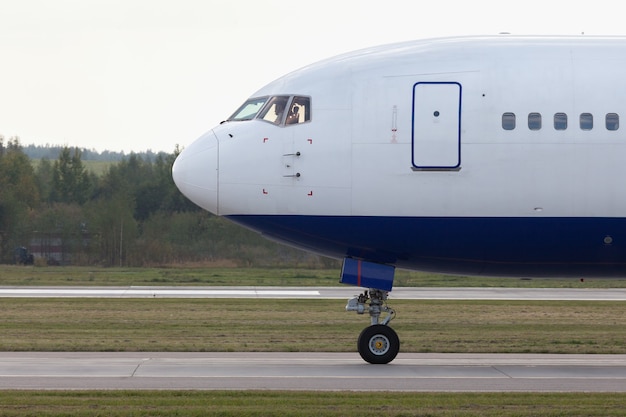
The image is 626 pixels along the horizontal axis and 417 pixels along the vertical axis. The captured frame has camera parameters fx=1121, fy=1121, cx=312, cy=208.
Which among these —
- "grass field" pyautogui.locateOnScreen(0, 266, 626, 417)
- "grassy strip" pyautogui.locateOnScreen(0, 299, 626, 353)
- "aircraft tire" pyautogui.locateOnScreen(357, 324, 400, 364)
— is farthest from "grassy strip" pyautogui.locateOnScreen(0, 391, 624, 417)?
"grassy strip" pyautogui.locateOnScreen(0, 299, 626, 353)

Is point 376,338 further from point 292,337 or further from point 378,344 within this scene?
point 292,337

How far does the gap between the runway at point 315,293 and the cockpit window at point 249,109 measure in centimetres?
2015

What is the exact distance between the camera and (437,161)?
19750mm

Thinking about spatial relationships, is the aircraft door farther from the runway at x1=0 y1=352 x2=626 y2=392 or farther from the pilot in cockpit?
the runway at x1=0 y1=352 x2=626 y2=392

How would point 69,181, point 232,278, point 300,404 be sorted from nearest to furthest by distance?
point 300,404 < point 232,278 < point 69,181

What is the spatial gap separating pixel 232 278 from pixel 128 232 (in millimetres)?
18740

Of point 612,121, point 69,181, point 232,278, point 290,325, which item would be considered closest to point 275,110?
point 612,121

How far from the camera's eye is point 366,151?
1986 centimetres

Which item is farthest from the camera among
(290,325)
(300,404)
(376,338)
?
(290,325)

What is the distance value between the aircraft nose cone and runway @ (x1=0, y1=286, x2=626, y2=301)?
68.0 ft

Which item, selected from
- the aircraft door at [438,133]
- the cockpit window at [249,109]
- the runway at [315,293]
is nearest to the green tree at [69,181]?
the runway at [315,293]

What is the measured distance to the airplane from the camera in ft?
64.5

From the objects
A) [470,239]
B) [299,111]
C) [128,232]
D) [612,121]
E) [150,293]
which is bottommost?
[150,293]

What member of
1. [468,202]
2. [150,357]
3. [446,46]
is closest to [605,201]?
[468,202]
